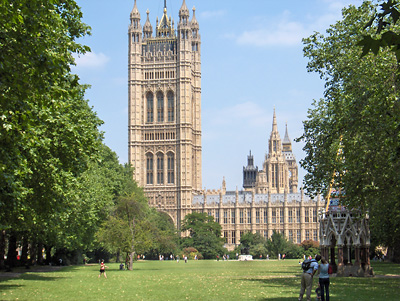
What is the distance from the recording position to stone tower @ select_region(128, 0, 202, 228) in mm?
138875

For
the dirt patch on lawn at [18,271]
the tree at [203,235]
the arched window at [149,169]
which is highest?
the arched window at [149,169]

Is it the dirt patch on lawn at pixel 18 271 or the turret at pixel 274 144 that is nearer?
the dirt patch on lawn at pixel 18 271

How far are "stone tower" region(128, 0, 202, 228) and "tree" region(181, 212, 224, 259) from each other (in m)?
9.72

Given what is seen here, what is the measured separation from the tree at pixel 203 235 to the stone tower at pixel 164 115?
31.9 ft

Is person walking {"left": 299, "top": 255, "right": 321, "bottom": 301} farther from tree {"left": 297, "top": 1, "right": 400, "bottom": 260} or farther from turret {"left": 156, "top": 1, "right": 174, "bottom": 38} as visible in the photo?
turret {"left": 156, "top": 1, "right": 174, "bottom": 38}

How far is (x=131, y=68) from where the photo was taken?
464 ft

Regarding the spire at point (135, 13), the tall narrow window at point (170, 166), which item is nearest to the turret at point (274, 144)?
the tall narrow window at point (170, 166)

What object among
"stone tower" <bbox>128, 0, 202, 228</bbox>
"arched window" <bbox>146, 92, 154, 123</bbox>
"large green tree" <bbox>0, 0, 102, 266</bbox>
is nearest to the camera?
"large green tree" <bbox>0, 0, 102, 266</bbox>

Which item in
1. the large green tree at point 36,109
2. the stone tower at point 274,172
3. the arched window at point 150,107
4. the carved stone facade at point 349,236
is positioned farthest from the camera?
the stone tower at point 274,172

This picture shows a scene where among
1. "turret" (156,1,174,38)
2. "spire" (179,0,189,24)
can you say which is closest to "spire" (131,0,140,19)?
"turret" (156,1,174,38)

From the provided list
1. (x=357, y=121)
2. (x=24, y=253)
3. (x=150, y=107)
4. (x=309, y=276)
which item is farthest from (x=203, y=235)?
(x=309, y=276)

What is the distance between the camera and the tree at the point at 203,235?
112m

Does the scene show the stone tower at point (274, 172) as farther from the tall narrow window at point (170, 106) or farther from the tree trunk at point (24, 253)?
the tree trunk at point (24, 253)

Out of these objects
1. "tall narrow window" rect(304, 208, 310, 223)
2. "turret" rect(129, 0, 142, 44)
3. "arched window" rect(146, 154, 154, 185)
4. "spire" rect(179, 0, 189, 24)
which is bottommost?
"tall narrow window" rect(304, 208, 310, 223)
